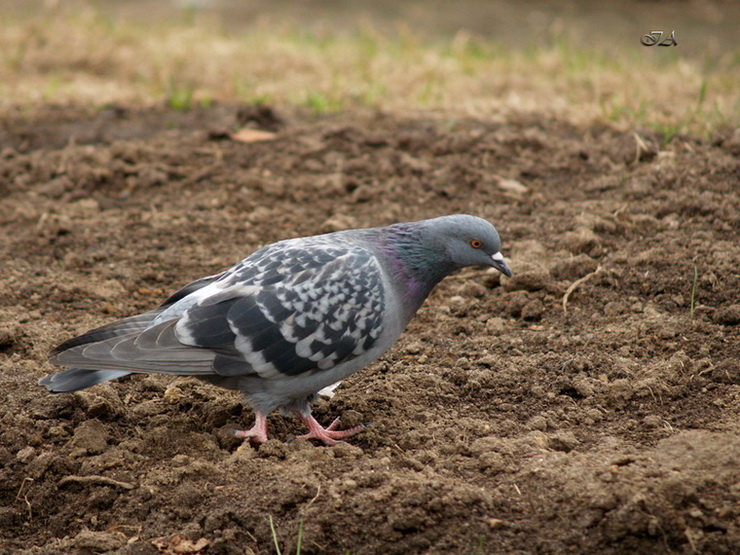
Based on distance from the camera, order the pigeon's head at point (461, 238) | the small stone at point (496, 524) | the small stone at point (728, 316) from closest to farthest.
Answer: the small stone at point (496, 524) < the pigeon's head at point (461, 238) < the small stone at point (728, 316)

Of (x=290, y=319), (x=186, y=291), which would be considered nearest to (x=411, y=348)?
(x=290, y=319)

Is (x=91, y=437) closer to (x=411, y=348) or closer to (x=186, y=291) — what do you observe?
(x=186, y=291)

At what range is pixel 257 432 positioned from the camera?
3.49m

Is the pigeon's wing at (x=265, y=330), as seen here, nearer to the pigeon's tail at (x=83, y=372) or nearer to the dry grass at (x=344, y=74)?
the pigeon's tail at (x=83, y=372)

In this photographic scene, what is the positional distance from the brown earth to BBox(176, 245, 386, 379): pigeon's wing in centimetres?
35

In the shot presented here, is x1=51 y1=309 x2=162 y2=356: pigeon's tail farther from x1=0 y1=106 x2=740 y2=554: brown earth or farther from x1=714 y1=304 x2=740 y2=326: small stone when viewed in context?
x1=714 y1=304 x2=740 y2=326: small stone

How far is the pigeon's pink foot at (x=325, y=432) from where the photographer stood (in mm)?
3527

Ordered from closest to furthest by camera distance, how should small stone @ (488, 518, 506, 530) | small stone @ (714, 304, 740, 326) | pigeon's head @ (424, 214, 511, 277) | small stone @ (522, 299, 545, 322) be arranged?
small stone @ (488, 518, 506, 530), pigeon's head @ (424, 214, 511, 277), small stone @ (714, 304, 740, 326), small stone @ (522, 299, 545, 322)

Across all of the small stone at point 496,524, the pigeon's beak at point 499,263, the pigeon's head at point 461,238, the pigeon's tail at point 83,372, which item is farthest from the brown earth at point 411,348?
the pigeon's head at point 461,238

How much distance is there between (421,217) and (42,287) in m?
2.22

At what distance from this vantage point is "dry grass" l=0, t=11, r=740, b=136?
6504mm

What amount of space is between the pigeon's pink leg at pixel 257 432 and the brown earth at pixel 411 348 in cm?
7

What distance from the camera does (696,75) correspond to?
684cm

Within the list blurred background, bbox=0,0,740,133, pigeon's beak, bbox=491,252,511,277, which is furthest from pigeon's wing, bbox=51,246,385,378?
blurred background, bbox=0,0,740,133
